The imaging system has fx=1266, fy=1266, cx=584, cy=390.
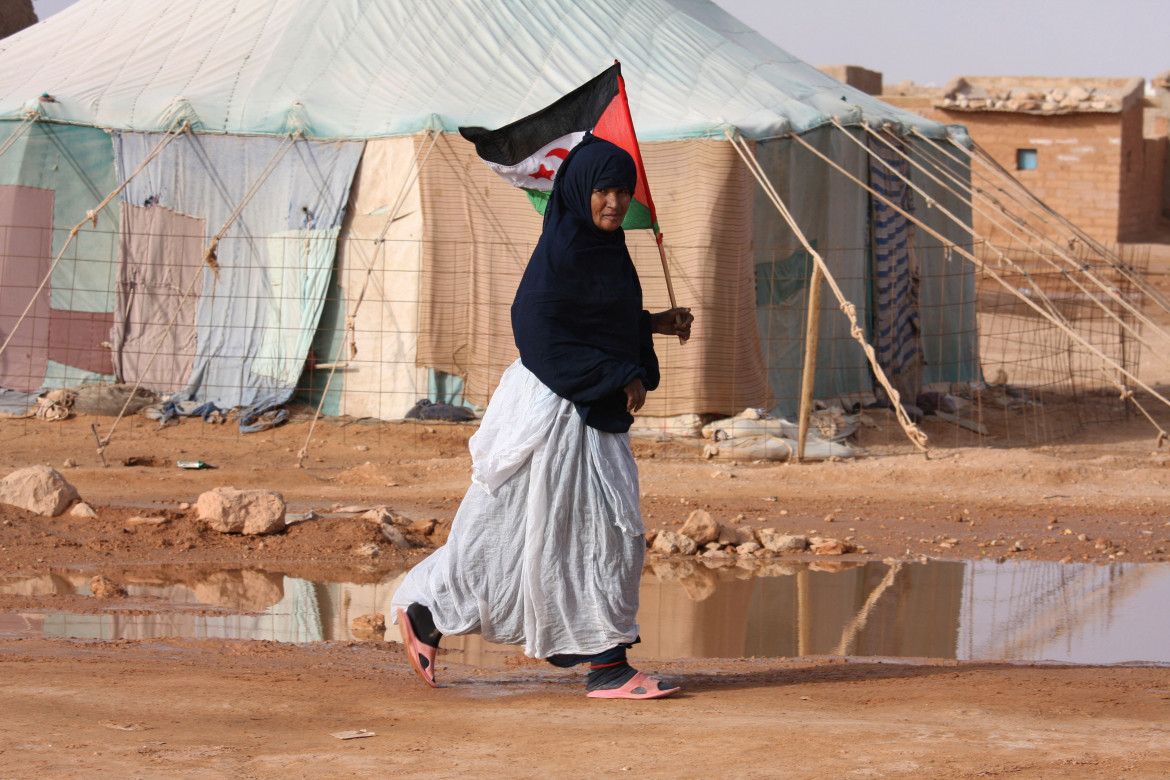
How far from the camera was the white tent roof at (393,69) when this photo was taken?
33.5ft

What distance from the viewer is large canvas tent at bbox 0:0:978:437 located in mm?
9734

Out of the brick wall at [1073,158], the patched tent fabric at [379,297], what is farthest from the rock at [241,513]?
the brick wall at [1073,158]

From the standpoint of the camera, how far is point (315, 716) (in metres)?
3.20

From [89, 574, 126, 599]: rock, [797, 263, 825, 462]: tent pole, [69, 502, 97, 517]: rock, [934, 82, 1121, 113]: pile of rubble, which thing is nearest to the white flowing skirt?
[89, 574, 126, 599]: rock

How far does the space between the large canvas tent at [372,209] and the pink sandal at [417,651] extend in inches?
239

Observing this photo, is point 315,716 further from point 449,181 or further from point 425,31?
point 425,31

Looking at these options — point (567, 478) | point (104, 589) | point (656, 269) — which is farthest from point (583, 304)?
point (656, 269)

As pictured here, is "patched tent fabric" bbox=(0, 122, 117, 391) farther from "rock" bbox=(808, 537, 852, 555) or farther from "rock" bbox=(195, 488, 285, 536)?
"rock" bbox=(808, 537, 852, 555)

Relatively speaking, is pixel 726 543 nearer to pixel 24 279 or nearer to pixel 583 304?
pixel 583 304

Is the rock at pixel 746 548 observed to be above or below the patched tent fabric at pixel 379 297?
below

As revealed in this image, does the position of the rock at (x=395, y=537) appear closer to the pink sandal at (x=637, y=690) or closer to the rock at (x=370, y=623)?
the rock at (x=370, y=623)

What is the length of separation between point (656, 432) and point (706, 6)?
5.58 meters

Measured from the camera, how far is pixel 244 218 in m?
10.3

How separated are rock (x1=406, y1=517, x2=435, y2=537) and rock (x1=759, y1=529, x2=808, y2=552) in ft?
5.53
